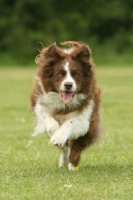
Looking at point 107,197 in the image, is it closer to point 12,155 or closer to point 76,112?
point 76,112

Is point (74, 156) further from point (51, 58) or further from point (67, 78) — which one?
point (51, 58)

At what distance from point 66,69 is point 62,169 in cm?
→ 138

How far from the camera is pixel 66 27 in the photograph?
4603cm

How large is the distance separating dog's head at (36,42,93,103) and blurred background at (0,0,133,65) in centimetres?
3203

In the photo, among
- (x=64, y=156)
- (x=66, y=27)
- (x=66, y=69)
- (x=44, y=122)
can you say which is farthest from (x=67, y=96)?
(x=66, y=27)

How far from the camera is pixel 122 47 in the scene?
1794 inches

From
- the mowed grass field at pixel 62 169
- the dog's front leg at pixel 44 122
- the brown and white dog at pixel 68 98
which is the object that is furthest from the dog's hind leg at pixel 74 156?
the dog's front leg at pixel 44 122

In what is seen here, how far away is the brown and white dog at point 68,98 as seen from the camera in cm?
842

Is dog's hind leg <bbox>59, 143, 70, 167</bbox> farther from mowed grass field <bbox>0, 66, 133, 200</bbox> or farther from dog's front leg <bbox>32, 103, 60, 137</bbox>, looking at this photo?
dog's front leg <bbox>32, 103, 60, 137</bbox>

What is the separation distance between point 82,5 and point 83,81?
1638 inches

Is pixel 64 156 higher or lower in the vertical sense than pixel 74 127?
lower

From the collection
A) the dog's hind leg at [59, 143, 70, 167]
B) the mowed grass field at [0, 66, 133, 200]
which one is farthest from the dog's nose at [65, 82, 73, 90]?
the dog's hind leg at [59, 143, 70, 167]

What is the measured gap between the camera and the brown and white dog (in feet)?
27.6

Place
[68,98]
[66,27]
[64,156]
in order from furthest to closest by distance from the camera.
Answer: [66,27], [64,156], [68,98]
